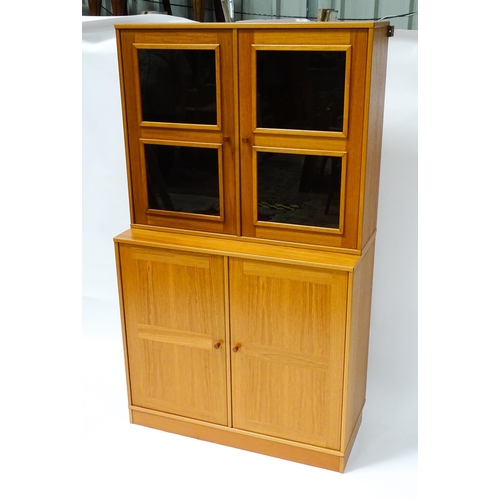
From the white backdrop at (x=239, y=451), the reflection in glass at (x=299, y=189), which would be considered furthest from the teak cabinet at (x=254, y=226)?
the white backdrop at (x=239, y=451)

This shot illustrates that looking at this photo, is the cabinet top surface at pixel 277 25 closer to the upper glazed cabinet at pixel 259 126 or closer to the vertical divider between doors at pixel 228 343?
the upper glazed cabinet at pixel 259 126

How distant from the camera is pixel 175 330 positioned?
237 cm

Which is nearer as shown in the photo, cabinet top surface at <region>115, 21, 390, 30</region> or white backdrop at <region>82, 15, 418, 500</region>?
cabinet top surface at <region>115, 21, 390, 30</region>

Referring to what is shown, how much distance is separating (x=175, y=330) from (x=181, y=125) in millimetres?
789

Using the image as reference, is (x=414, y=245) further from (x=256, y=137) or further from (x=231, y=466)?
(x=231, y=466)

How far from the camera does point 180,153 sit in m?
2.25

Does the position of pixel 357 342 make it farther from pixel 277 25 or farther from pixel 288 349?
pixel 277 25

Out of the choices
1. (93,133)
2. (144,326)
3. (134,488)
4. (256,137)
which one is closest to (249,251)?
(256,137)

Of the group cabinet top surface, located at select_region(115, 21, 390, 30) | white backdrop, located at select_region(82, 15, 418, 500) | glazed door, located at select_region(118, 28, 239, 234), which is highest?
cabinet top surface, located at select_region(115, 21, 390, 30)

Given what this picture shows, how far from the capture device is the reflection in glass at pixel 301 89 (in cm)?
195

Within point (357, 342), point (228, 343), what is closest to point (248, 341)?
point (228, 343)

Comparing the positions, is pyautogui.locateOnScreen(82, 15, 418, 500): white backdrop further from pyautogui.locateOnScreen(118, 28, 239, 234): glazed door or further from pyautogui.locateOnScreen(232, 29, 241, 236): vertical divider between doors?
pyautogui.locateOnScreen(232, 29, 241, 236): vertical divider between doors

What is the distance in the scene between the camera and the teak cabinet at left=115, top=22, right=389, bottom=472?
2.00m

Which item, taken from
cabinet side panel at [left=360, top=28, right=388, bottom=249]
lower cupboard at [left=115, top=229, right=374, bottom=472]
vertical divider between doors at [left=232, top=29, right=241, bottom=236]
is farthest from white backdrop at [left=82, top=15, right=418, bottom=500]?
vertical divider between doors at [left=232, top=29, right=241, bottom=236]
